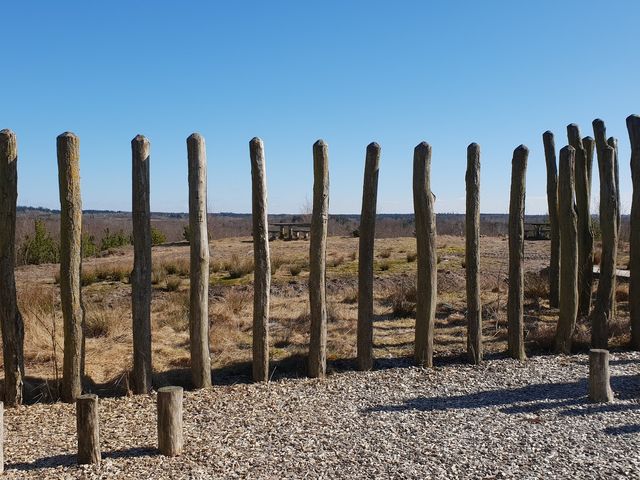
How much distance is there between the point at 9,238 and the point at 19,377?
4.51ft

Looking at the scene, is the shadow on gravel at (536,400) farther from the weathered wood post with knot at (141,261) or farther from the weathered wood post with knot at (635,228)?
the weathered wood post with knot at (141,261)

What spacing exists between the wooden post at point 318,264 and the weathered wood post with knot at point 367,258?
0.47 metres

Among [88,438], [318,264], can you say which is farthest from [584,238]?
[88,438]

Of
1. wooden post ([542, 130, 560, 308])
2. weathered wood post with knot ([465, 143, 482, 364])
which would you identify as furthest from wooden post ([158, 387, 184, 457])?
wooden post ([542, 130, 560, 308])

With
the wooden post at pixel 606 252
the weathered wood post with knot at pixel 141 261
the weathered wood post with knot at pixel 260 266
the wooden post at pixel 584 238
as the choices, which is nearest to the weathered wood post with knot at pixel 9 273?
the weathered wood post with knot at pixel 141 261

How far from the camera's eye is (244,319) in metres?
9.82

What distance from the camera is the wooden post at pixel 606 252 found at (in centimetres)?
781

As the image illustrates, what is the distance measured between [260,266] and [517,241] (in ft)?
10.3

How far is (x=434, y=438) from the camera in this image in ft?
16.7

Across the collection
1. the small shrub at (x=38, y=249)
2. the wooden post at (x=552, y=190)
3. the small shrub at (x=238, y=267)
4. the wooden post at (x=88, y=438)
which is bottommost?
the wooden post at (x=88, y=438)

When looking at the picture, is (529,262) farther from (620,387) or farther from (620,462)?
(620,462)

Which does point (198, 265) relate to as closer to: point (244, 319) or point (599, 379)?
point (244, 319)

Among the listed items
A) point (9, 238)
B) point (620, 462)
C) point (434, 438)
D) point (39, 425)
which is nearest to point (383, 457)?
point (434, 438)

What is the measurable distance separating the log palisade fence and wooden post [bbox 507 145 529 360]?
13mm
